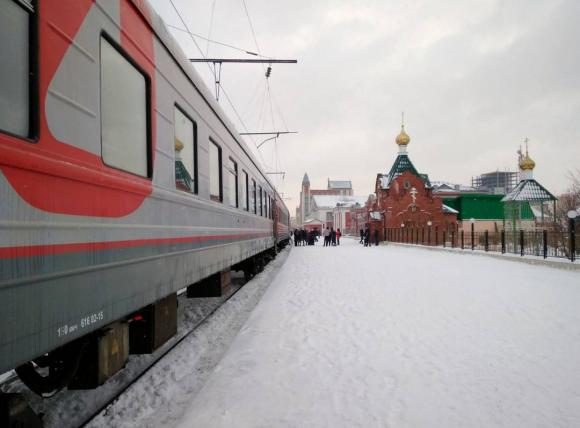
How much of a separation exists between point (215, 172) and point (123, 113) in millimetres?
2564

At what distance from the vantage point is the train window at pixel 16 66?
1.79 meters

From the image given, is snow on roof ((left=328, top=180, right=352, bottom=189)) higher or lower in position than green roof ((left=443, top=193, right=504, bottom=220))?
higher

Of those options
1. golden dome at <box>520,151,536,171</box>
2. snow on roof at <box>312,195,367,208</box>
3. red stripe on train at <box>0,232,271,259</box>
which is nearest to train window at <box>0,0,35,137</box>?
red stripe on train at <box>0,232,271,259</box>

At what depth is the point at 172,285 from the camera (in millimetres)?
3648

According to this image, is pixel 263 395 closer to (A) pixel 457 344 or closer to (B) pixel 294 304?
(A) pixel 457 344

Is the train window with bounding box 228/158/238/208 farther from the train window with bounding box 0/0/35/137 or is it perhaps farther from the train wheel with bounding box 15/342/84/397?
the train window with bounding box 0/0/35/137

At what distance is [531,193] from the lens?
2648cm

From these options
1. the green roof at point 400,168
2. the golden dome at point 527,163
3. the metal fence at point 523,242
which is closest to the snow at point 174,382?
the metal fence at point 523,242

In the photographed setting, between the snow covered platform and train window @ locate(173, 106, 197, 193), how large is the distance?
6.31 ft

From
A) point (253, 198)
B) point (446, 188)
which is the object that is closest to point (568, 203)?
point (253, 198)

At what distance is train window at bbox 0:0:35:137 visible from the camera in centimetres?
179

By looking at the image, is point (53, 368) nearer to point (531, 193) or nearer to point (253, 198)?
point (253, 198)

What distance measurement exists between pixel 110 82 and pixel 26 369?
201cm

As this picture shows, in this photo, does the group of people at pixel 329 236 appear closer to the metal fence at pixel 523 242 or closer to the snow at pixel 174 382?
the metal fence at pixel 523 242
